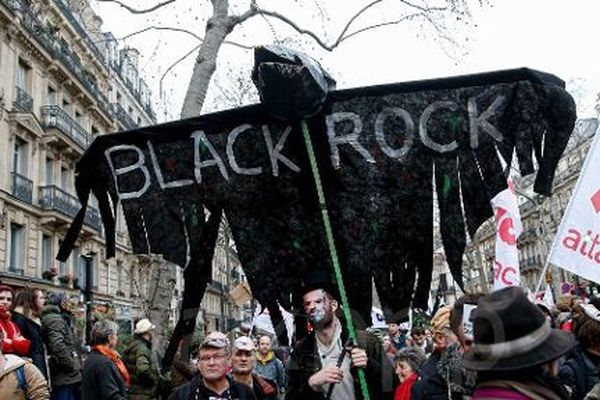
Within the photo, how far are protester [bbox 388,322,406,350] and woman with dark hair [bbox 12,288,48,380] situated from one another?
219 inches

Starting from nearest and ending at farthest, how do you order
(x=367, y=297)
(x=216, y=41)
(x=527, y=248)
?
1. (x=367, y=297)
2. (x=216, y=41)
3. (x=527, y=248)

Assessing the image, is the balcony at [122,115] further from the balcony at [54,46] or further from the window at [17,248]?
the window at [17,248]

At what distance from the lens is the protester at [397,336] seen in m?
11.0

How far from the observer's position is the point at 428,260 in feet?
10.5

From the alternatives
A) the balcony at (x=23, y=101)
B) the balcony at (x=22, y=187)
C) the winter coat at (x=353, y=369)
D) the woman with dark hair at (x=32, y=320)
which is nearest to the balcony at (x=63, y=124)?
the balcony at (x=23, y=101)

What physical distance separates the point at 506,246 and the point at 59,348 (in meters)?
4.57

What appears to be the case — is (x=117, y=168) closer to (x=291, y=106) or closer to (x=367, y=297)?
(x=291, y=106)

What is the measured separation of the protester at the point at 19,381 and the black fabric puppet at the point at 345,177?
6.79 feet

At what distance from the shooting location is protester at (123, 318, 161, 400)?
23.2ft

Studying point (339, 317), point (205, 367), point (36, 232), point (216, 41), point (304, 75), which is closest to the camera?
point (304, 75)

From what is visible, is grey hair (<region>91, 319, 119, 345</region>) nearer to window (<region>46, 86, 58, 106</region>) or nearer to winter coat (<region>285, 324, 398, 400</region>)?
winter coat (<region>285, 324, 398, 400</region>)

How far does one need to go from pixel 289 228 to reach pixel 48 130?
26.5 metres

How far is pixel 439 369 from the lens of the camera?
4.29m

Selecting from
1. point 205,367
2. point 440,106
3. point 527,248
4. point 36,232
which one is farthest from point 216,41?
point 527,248
